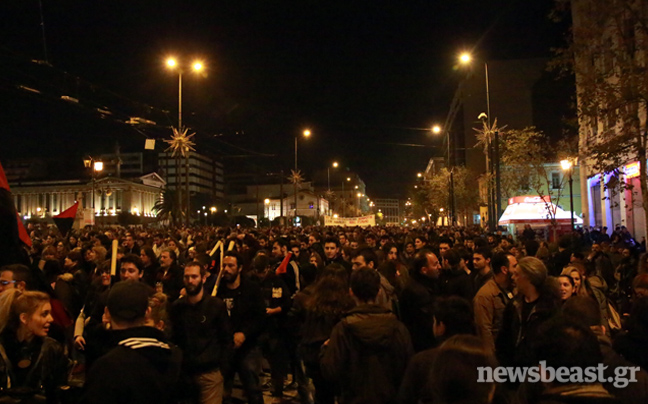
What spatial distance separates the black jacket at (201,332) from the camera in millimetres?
4609

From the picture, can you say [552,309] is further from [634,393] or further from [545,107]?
[545,107]

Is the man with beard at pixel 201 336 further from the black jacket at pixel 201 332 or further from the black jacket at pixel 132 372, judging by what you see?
the black jacket at pixel 132 372

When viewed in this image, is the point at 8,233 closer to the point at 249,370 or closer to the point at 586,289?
the point at 249,370

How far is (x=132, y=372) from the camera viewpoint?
108 inches

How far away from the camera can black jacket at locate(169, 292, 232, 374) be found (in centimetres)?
461

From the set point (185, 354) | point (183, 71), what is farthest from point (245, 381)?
point (183, 71)

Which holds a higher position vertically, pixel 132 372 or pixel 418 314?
pixel 132 372

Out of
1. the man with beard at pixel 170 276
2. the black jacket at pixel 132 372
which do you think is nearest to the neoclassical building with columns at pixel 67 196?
the man with beard at pixel 170 276

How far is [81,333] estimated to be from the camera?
5648 millimetres

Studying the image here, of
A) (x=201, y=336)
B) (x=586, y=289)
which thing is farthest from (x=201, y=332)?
(x=586, y=289)

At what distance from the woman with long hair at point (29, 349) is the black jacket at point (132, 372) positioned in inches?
45.0

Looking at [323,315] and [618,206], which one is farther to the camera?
[618,206]

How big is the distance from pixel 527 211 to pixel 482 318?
70.4ft

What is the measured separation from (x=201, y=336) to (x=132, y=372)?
75.5 inches
